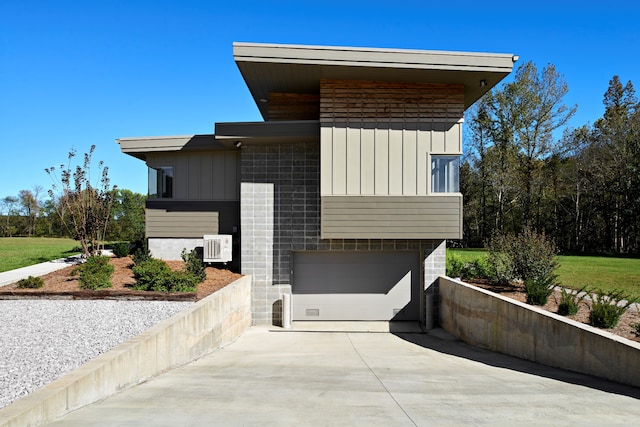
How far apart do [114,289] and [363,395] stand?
25.5 ft

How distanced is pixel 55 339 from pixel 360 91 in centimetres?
971

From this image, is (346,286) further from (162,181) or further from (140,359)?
(140,359)

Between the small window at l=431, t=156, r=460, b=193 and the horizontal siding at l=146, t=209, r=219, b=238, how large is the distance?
719 centimetres

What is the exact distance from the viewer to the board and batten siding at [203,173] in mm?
15516

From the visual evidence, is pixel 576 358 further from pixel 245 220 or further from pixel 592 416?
pixel 245 220

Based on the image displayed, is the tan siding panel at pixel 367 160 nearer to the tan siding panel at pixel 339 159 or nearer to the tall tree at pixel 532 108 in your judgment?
the tan siding panel at pixel 339 159

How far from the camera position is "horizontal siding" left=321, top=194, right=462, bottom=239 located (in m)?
13.2

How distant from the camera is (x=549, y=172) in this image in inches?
1393

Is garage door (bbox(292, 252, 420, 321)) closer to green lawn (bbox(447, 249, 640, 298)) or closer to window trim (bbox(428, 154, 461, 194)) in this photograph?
window trim (bbox(428, 154, 461, 194))

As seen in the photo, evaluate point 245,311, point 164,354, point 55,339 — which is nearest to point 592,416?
point 164,354

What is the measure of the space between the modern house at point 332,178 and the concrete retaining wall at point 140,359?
3001mm

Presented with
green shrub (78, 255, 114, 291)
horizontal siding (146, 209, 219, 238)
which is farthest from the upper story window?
green shrub (78, 255, 114, 291)

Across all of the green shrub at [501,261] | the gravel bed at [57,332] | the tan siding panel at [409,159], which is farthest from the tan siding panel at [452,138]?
the gravel bed at [57,332]

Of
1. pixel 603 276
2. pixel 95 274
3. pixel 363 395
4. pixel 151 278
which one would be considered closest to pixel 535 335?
pixel 363 395
